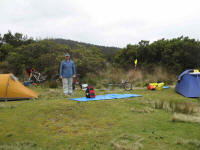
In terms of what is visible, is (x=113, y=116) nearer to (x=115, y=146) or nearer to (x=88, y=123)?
(x=88, y=123)

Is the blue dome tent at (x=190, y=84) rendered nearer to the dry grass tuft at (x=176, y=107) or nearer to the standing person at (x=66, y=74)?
the dry grass tuft at (x=176, y=107)

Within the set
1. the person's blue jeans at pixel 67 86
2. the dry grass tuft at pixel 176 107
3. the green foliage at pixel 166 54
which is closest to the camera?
the dry grass tuft at pixel 176 107

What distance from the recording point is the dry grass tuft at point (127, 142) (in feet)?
9.31

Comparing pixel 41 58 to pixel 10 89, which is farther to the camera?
pixel 41 58

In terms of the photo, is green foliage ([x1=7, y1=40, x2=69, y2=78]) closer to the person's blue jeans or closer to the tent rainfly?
the person's blue jeans

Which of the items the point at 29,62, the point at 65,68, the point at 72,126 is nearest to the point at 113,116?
the point at 72,126

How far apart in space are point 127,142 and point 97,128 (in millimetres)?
905

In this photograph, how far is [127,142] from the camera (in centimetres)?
304

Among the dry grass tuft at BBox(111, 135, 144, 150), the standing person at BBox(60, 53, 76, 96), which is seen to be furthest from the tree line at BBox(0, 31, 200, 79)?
the dry grass tuft at BBox(111, 135, 144, 150)

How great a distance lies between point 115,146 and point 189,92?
5808mm

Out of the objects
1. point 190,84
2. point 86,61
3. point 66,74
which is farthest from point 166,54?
point 66,74

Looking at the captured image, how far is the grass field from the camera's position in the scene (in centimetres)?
302

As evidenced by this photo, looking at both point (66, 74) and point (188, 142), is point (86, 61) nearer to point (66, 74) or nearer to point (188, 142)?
point (66, 74)

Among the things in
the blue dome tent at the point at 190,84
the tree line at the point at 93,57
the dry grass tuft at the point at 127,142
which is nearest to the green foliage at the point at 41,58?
the tree line at the point at 93,57
